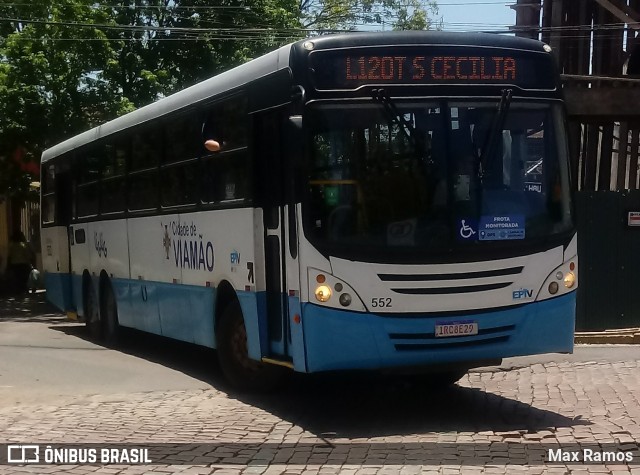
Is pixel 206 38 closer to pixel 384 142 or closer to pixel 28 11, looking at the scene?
pixel 28 11

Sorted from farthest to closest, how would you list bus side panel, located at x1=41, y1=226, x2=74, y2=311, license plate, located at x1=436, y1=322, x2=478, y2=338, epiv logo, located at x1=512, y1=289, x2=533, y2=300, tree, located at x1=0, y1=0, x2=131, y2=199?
tree, located at x1=0, y1=0, x2=131, y2=199
bus side panel, located at x1=41, y1=226, x2=74, y2=311
epiv logo, located at x1=512, y1=289, x2=533, y2=300
license plate, located at x1=436, y1=322, x2=478, y2=338

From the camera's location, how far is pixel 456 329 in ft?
29.5

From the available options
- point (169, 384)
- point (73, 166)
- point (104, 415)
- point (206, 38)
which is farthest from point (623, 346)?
point (206, 38)

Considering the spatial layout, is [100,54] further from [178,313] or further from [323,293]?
[323,293]

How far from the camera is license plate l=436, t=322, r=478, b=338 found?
29.3ft

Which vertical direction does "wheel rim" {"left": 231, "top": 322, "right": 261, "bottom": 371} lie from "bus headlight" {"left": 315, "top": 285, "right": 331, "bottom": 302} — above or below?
below

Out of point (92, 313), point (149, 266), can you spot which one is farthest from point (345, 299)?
point (92, 313)

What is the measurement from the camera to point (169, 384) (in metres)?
12.0

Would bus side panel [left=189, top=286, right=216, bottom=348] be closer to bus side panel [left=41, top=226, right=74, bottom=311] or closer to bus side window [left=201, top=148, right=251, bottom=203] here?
bus side window [left=201, top=148, right=251, bottom=203]

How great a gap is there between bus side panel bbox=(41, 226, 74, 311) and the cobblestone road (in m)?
7.31

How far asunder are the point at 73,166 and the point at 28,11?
7.44m

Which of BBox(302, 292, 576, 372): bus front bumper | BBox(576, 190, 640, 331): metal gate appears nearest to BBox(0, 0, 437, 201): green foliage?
BBox(576, 190, 640, 331): metal gate

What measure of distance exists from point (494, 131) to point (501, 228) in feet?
2.72
